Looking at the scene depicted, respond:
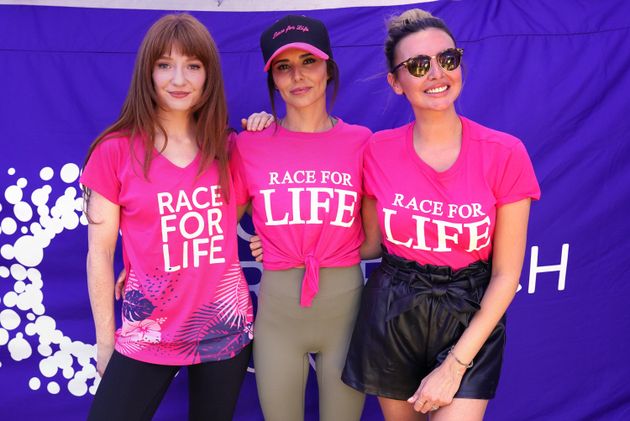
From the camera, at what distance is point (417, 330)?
2.11 metres

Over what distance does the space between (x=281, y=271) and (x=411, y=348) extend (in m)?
0.56

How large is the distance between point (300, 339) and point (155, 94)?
1.02m

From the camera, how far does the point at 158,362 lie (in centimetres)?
218

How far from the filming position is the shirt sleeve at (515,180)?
79.7 inches

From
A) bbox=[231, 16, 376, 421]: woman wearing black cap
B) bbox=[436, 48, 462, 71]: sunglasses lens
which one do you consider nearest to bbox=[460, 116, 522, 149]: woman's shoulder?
bbox=[436, 48, 462, 71]: sunglasses lens

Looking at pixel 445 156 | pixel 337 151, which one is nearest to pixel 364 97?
pixel 337 151

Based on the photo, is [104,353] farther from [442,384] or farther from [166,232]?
[442,384]

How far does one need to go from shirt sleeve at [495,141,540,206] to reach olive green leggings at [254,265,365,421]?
0.66m

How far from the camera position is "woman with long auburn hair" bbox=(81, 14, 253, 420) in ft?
7.02

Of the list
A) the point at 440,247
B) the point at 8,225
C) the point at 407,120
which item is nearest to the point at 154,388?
the point at 440,247

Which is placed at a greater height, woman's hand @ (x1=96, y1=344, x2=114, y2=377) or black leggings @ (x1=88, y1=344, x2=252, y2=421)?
woman's hand @ (x1=96, y1=344, x2=114, y2=377)

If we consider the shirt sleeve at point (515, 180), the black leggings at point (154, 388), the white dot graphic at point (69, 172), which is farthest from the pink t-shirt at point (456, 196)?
the white dot graphic at point (69, 172)

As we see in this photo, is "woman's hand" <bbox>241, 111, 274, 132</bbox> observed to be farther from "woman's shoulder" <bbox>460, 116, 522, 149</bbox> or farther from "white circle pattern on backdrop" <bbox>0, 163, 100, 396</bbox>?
"white circle pattern on backdrop" <bbox>0, 163, 100, 396</bbox>

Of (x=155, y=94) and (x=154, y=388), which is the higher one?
(x=155, y=94)
